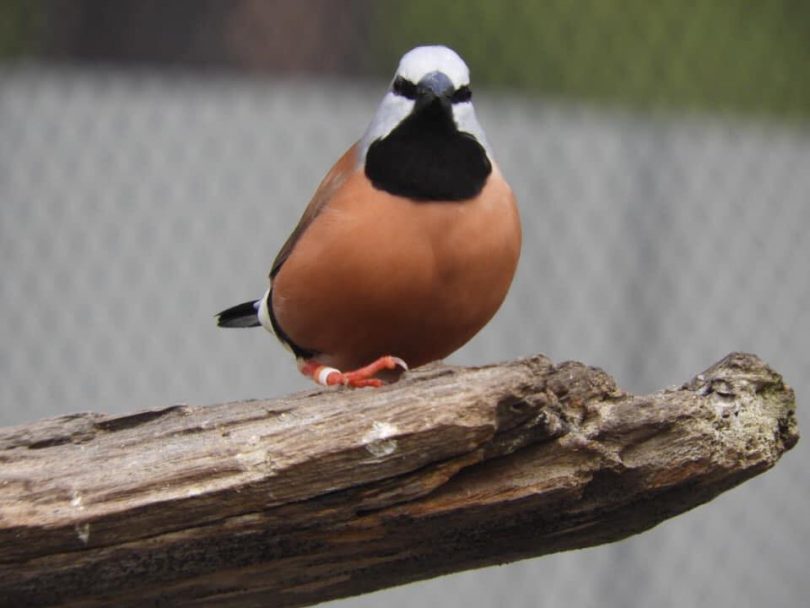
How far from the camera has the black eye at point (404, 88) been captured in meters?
2.43

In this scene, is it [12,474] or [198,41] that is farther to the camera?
[198,41]

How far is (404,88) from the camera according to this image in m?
2.46

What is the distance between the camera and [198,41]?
529cm

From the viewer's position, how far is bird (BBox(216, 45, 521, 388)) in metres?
2.30

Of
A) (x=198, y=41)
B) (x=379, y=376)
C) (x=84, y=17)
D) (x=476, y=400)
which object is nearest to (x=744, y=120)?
(x=198, y=41)

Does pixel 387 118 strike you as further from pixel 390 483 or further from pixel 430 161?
pixel 390 483

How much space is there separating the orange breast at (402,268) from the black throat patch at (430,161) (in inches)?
0.9

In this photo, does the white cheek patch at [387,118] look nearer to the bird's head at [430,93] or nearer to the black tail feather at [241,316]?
the bird's head at [430,93]

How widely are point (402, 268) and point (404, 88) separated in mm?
403

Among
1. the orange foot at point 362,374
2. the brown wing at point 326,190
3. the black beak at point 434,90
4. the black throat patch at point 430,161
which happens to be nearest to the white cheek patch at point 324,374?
the orange foot at point 362,374

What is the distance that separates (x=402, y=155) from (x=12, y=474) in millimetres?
910

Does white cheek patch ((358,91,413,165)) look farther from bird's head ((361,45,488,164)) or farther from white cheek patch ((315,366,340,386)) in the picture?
white cheek patch ((315,366,340,386))

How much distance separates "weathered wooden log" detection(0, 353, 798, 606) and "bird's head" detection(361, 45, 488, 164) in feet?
2.07

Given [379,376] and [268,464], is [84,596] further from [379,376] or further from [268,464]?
[379,376]
